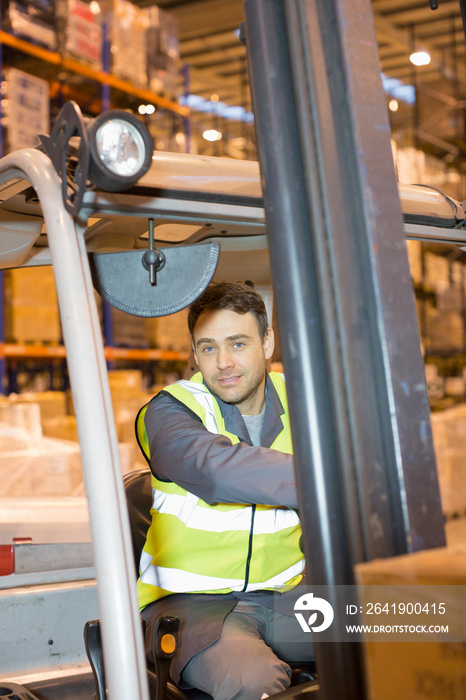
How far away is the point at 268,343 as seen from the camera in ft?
8.28

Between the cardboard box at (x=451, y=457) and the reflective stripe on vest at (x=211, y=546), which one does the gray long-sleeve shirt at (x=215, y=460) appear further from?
the cardboard box at (x=451, y=457)

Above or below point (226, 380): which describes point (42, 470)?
below

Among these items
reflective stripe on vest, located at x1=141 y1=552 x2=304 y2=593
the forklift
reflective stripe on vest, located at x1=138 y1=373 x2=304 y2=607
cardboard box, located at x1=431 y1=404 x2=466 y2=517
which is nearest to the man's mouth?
reflective stripe on vest, located at x1=138 y1=373 x2=304 y2=607

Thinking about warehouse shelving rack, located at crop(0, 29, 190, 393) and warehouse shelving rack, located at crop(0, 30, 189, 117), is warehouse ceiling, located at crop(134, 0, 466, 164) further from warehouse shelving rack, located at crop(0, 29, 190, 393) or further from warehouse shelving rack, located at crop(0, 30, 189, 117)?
warehouse shelving rack, located at crop(0, 29, 190, 393)

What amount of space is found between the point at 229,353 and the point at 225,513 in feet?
1.77

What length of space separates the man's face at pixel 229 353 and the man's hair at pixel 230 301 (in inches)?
0.7

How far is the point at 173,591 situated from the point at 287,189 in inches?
53.0

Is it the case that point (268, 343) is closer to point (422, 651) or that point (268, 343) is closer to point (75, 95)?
point (422, 651)

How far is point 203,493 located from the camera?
79.2 inches

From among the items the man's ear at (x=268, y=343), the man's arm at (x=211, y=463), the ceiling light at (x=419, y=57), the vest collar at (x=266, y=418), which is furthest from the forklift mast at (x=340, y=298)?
the ceiling light at (x=419, y=57)

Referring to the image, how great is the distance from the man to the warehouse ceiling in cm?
648

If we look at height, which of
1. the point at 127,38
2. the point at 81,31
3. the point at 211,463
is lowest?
the point at 211,463

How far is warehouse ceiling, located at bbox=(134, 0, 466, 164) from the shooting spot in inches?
399

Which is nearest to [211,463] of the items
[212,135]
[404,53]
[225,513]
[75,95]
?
[225,513]
